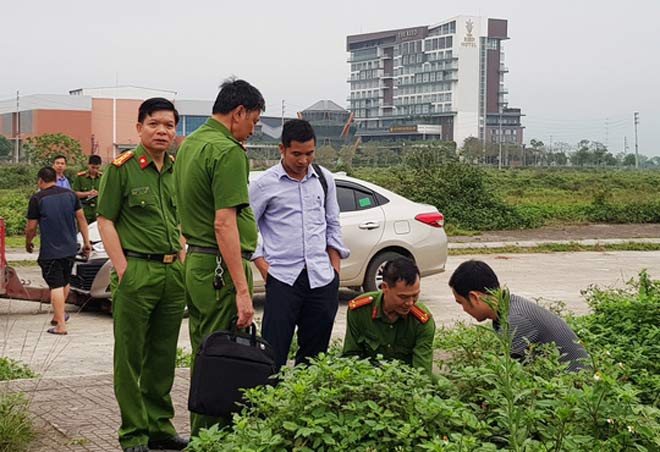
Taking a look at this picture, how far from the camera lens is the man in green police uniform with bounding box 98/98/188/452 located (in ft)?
18.9

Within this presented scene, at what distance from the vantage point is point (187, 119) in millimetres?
107625

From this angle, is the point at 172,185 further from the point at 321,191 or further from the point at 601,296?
the point at 601,296

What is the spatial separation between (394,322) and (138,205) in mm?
1640

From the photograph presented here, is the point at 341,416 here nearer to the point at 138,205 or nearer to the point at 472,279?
the point at 472,279

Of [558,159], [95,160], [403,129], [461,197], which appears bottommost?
[461,197]

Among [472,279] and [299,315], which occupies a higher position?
[472,279]

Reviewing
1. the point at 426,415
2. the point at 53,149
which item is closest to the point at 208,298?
the point at 426,415

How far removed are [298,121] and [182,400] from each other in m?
2.28

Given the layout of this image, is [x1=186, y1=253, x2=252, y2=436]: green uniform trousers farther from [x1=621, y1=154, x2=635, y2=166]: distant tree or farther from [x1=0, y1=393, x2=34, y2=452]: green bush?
[x1=621, y1=154, x2=635, y2=166]: distant tree

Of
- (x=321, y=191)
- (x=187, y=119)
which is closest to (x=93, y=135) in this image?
(x=187, y=119)

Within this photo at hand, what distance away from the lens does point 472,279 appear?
5.68m

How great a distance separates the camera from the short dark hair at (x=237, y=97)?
548cm

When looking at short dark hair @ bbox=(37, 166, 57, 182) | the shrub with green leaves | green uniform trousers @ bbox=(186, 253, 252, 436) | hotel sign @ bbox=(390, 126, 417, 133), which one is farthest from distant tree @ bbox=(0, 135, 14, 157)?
the shrub with green leaves

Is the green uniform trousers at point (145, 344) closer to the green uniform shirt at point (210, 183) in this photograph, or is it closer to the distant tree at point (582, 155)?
the green uniform shirt at point (210, 183)
